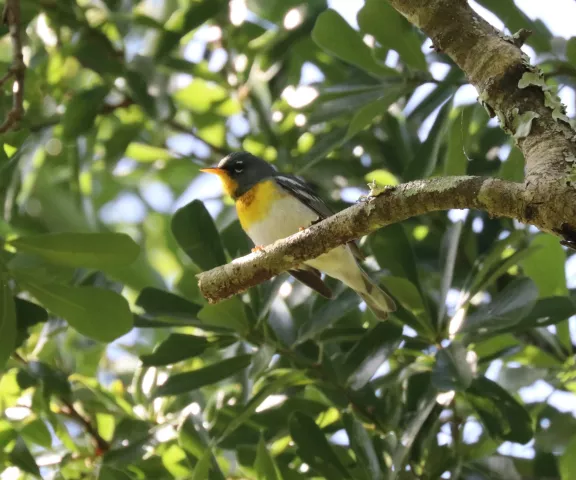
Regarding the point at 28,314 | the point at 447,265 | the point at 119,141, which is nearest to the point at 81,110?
the point at 119,141

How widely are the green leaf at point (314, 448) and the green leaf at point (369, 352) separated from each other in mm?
139

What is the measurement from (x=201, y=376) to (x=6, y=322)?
458 mm

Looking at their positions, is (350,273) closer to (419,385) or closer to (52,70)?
(419,385)

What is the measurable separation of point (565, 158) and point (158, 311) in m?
1.14

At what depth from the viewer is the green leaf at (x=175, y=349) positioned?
1.81 metres

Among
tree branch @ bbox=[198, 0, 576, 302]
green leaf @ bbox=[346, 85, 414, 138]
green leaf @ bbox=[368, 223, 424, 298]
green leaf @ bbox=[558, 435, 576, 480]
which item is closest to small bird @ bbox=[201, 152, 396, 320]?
green leaf @ bbox=[368, 223, 424, 298]

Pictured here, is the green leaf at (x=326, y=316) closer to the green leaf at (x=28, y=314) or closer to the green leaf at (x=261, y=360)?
the green leaf at (x=261, y=360)

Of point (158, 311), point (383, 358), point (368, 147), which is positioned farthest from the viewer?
point (368, 147)

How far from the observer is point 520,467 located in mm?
1933

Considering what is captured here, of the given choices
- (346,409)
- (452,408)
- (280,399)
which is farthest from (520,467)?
(280,399)

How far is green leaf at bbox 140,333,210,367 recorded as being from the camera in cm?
181

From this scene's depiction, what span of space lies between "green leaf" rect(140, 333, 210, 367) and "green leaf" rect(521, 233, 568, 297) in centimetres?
84

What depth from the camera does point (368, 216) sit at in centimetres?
110

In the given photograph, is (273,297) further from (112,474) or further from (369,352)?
(112,474)
